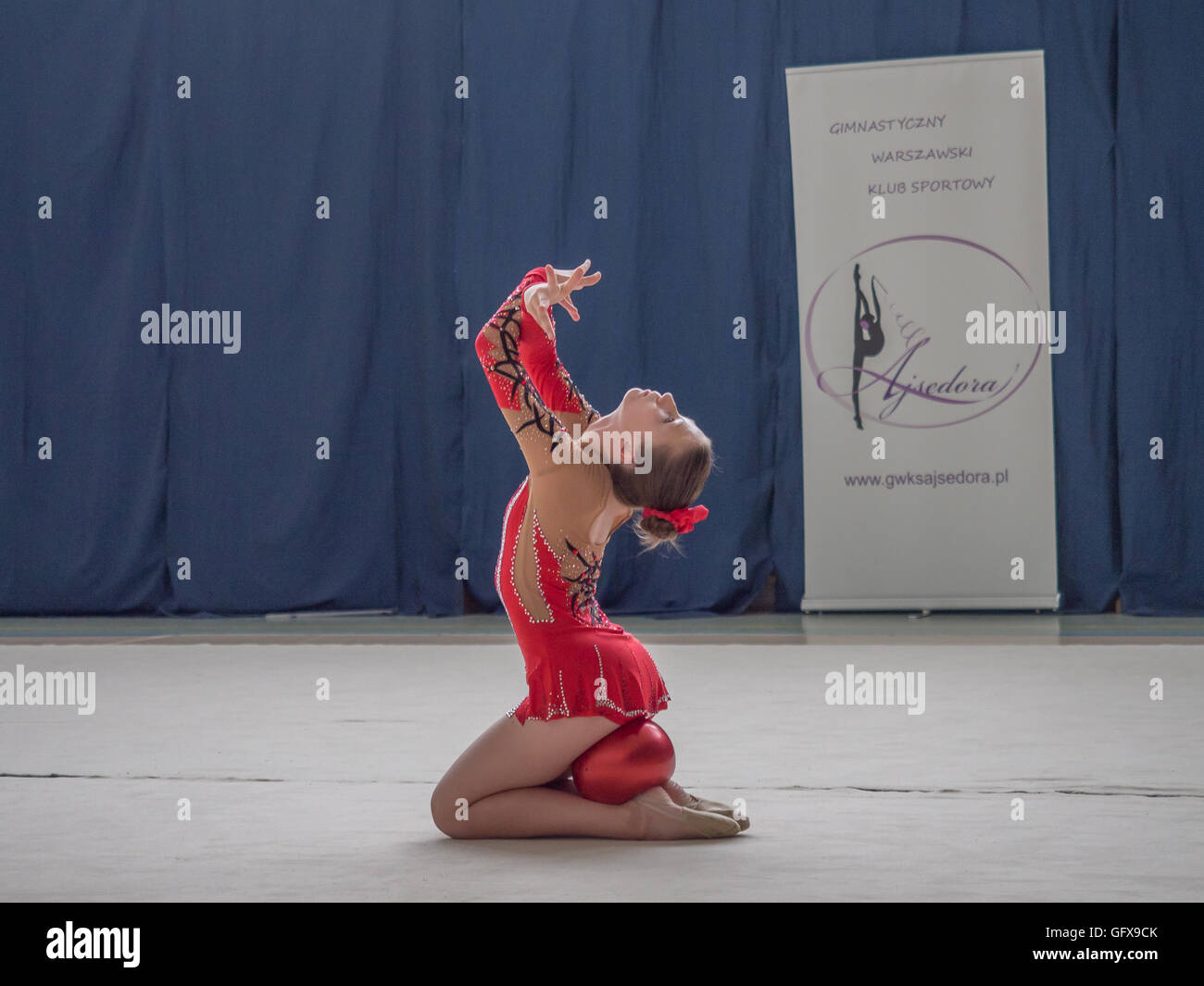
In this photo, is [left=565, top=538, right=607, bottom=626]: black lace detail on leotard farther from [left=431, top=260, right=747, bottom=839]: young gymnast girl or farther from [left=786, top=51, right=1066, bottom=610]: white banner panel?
[left=786, top=51, right=1066, bottom=610]: white banner panel

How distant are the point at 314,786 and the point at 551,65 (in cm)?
493

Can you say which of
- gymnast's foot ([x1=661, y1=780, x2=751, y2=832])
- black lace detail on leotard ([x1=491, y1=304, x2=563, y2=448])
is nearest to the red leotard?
black lace detail on leotard ([x1=491, y1=304, x2=563, y2=448])

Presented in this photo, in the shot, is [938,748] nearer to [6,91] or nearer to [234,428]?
[234,428]

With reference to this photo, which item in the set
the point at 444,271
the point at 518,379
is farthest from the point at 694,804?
the point at 444,271

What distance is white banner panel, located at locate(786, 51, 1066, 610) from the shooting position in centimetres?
651

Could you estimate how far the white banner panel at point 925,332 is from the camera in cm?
651

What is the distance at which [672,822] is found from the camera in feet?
7.63

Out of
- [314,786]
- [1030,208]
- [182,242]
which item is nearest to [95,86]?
[182,242]

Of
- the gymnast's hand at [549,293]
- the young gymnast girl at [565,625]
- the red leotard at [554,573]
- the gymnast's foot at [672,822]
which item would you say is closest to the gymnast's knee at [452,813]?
the young gymnast girl at [565,625]

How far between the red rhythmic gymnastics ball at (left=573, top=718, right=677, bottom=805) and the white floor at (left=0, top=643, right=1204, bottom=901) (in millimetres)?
99

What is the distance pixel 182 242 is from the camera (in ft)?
23.5

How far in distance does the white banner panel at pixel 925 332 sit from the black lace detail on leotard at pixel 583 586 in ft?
14.2

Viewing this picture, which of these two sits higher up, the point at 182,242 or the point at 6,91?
the point at 6,91

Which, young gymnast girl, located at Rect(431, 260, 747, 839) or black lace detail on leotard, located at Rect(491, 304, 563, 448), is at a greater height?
black lace detail on leotard, located at Rect(491, 304, 563, 448)
